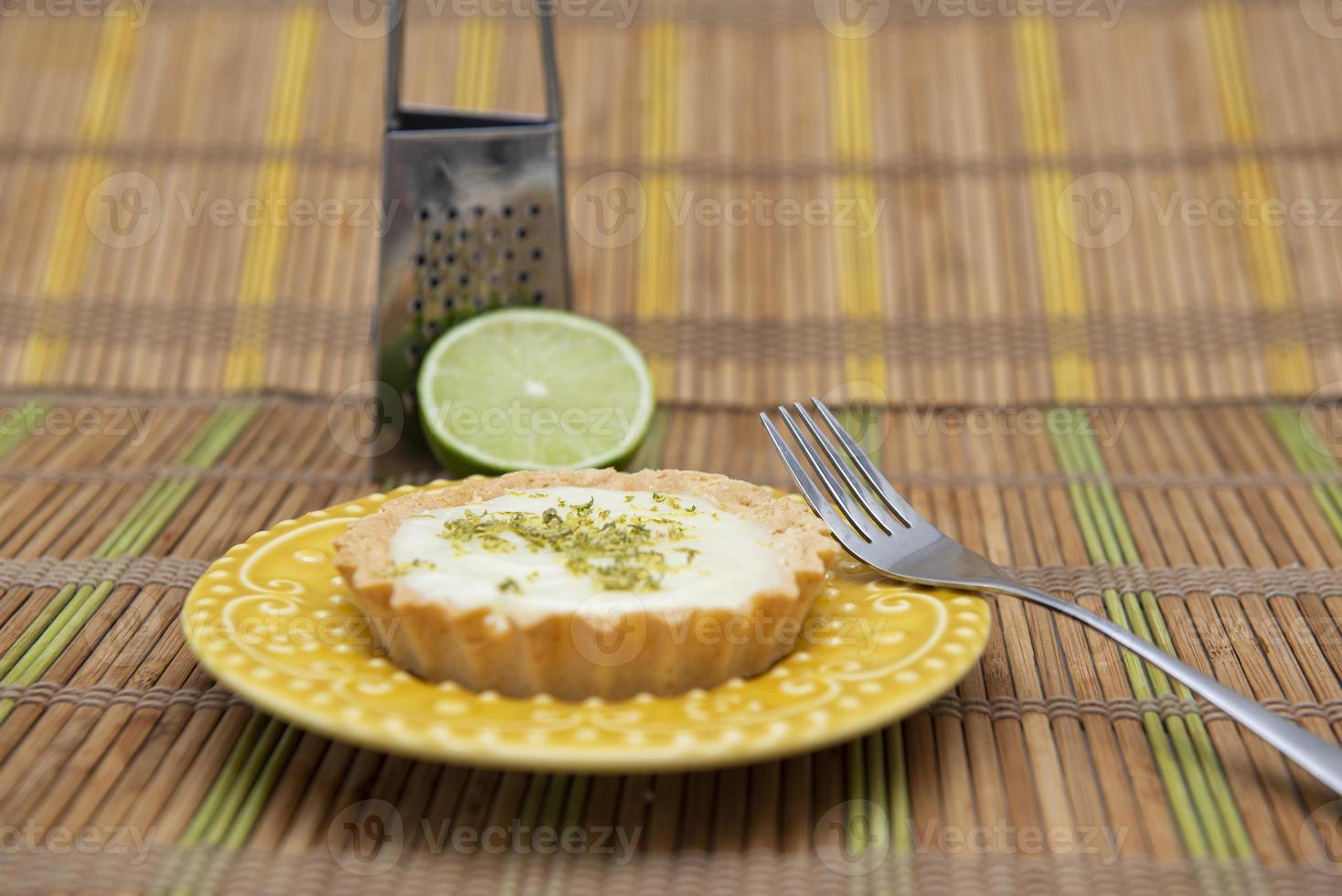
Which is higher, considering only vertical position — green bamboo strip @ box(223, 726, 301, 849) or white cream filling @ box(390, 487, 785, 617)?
white cream filling @ box(390, 487, 785, 617)

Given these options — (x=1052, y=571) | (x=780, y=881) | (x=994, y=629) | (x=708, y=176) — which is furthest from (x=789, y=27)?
(x=780, y=881)

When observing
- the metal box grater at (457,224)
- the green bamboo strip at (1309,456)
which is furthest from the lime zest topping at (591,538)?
the green bamboo strip at (1309,456)

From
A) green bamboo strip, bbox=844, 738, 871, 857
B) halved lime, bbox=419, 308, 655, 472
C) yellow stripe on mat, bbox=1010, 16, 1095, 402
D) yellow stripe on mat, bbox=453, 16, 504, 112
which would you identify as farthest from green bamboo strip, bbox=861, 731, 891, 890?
yellow stripe on mat, bbox=453, 16, 504, 112

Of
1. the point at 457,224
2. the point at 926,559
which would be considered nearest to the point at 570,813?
the point at 926,559

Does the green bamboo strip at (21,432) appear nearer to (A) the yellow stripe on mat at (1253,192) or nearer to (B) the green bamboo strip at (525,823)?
(B) the green bamboo strip at (525,823)

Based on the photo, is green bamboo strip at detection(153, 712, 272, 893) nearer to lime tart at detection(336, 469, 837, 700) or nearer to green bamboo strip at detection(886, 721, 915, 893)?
lime tart at detection(336, 469, 837, 700)

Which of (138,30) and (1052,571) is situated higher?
(138,30)

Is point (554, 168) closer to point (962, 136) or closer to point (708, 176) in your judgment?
point (708, 176)
